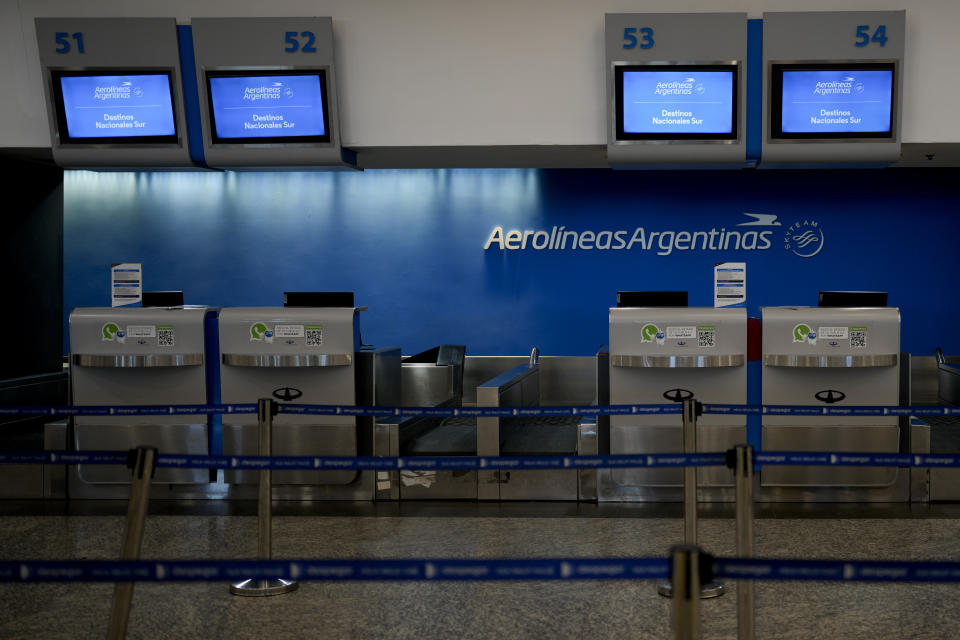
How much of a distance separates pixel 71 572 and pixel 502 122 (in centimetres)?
505

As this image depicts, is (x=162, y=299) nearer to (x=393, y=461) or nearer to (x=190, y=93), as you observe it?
(x=190, y=93)

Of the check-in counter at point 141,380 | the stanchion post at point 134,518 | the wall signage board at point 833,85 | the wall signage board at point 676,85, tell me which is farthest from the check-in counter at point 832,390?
the stanchion post at point 134,518

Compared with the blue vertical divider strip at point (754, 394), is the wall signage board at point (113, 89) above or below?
above

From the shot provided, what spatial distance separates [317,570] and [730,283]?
446cm

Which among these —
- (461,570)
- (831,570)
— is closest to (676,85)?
(831,570)

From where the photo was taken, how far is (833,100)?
6.41m

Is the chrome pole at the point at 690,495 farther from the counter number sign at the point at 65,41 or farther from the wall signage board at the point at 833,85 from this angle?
the counter number sign at the point at 65,41

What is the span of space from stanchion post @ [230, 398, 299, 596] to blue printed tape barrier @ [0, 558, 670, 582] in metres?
1.78

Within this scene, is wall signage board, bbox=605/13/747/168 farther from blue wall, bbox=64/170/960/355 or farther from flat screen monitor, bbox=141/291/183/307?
flat screen monitor, bbox=141/291/183/307

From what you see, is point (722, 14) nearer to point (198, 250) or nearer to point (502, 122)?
point (502, 122)

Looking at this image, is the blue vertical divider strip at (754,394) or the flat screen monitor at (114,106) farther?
the flat screen monitor at (114,106)

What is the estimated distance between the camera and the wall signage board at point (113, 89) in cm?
655

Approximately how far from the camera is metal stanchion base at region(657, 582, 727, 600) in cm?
400

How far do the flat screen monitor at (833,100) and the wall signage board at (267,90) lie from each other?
3271 mm
